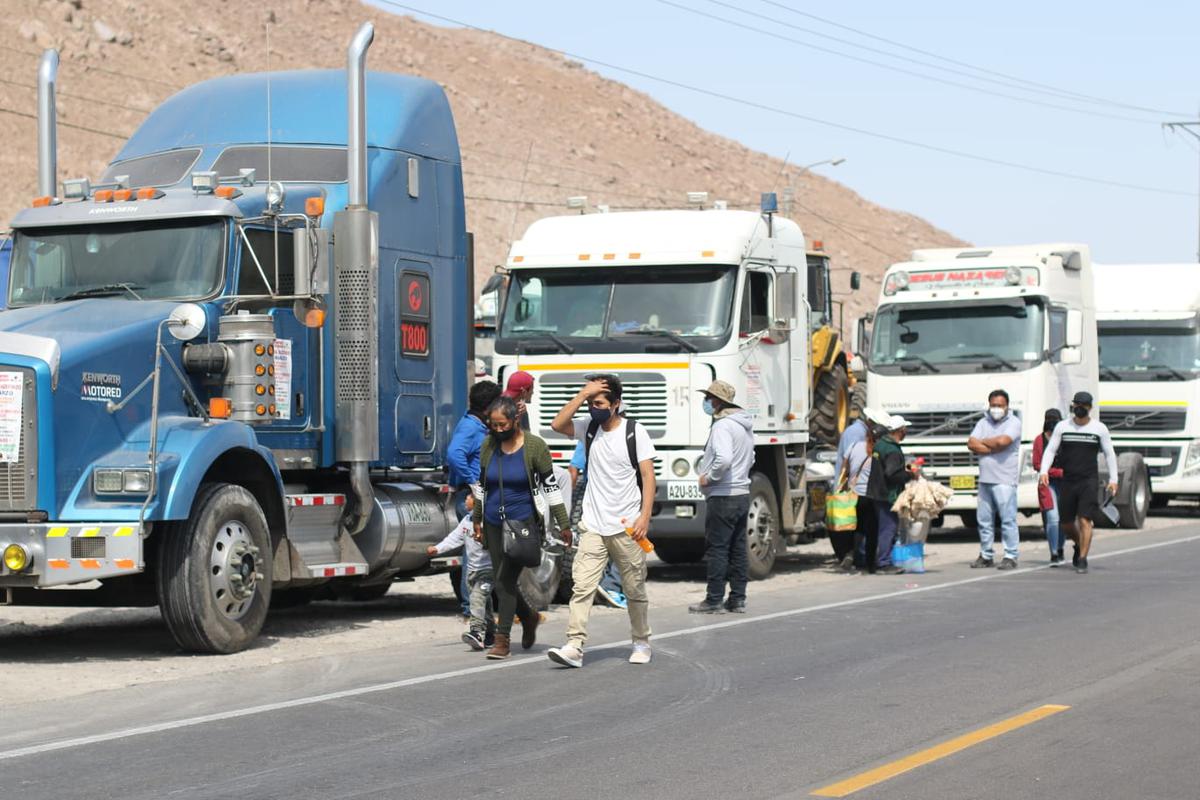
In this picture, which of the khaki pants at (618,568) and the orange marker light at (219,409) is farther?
the orange marker light at (219,409)

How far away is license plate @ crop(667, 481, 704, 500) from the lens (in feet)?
57.7

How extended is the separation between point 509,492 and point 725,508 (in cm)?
355

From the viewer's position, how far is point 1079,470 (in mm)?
18469

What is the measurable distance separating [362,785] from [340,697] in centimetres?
257

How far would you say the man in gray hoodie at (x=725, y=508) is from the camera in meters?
15.0

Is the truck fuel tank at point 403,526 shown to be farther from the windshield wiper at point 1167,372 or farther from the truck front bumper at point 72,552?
the windshield wiper at point 1167,372

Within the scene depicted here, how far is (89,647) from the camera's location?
13.1 meters

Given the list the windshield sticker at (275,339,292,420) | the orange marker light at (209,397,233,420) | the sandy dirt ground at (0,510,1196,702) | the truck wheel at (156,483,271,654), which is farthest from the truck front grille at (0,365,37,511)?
the windshield sticker at (275,339,292,420)

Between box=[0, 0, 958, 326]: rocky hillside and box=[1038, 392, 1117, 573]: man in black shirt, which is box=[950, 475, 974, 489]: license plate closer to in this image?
box=[1038, 392, 1117, 573]: man in black shirt

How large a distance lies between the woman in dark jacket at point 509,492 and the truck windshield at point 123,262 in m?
2.52

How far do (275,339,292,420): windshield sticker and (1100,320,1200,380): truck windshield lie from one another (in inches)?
727

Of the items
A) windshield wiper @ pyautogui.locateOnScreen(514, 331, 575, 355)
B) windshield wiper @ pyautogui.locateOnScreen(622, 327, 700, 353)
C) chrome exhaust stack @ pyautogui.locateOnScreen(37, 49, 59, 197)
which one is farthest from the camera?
windshield wiper @ pyautogui.locateOnScreen(514, 331, 575, 355)

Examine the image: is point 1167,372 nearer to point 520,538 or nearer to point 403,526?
point 403,526

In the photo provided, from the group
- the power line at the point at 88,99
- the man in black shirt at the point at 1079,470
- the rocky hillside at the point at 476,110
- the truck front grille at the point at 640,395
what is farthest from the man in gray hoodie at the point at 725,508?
the power line at the point at 88,99
